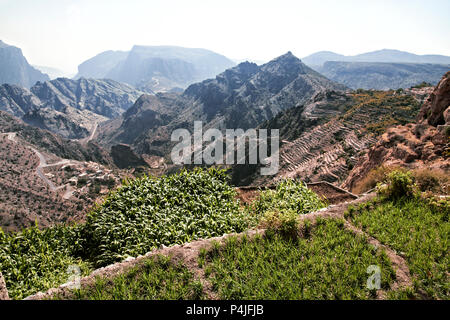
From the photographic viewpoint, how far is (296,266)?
3730mm

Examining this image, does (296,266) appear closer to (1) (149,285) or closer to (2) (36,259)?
(1) (149,285)

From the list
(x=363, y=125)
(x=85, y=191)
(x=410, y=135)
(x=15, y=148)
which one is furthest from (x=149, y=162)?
(x=410, y=135)

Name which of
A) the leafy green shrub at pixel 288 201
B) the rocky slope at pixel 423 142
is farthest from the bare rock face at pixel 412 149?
the leafy green shrub at pixel 288 201

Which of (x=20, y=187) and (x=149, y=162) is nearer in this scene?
(x=20, y=187)

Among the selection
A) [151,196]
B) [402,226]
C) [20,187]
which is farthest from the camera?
[20,187]

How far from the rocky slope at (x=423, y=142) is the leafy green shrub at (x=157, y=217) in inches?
283

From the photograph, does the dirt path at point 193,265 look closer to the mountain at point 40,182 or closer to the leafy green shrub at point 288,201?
the leafy green shrub at point 288,201

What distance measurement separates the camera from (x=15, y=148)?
7325 centimetres

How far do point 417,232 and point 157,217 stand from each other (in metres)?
5.36

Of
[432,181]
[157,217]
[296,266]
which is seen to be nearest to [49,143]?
[157,217]

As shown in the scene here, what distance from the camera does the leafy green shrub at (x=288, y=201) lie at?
656cm

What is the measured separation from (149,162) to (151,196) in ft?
387

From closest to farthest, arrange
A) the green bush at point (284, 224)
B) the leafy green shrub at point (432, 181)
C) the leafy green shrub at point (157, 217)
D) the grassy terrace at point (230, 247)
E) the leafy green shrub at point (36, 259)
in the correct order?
the grassy terrace at point (230, 247), the leafy green shrub at point (36, 259), the green bush at point (284, 224), the leafy green shrub at point (157, 217), the leafy green shrub at point (432, 181)
